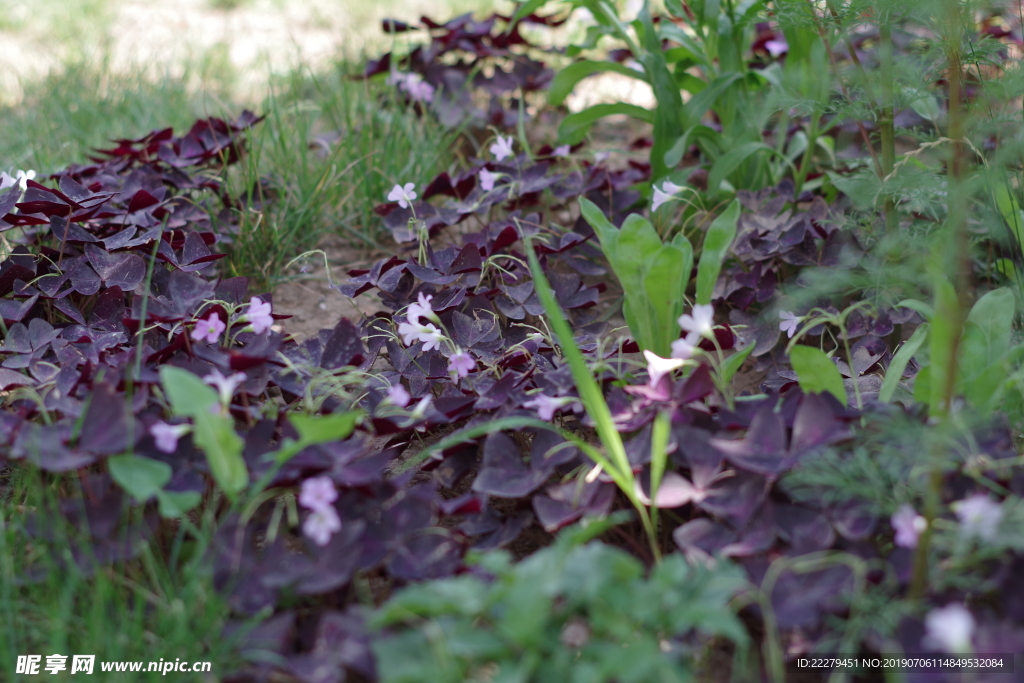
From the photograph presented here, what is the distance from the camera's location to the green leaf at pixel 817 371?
4.16ft

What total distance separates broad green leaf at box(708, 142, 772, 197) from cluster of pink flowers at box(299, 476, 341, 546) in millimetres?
1293

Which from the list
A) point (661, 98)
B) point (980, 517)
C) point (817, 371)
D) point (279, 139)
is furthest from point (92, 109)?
point (980, 517)

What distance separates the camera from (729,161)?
1895 mm

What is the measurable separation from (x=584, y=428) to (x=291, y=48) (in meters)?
2.98

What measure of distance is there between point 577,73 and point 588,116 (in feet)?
0.46

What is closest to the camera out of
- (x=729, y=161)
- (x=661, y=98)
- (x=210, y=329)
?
(x=210, y=329)

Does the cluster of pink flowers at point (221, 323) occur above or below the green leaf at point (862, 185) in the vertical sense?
below

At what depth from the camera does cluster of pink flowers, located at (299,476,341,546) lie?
1.04 m

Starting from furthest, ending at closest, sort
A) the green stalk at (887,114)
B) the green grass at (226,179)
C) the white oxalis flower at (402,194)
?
the white oxalis flower at (402,194)
the green stalk at (887,114)
the green grass at (226,179)

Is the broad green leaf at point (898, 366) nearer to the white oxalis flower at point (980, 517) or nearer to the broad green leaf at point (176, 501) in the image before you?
the white oxalis flower at point (980, 517)

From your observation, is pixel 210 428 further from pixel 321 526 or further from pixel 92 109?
pixel 92 109

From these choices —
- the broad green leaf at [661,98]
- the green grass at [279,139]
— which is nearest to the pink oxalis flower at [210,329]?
the green grass at [279,139]

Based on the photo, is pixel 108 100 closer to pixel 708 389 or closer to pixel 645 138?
pixel 645 138

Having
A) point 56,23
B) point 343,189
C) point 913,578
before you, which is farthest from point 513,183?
point 56,23
